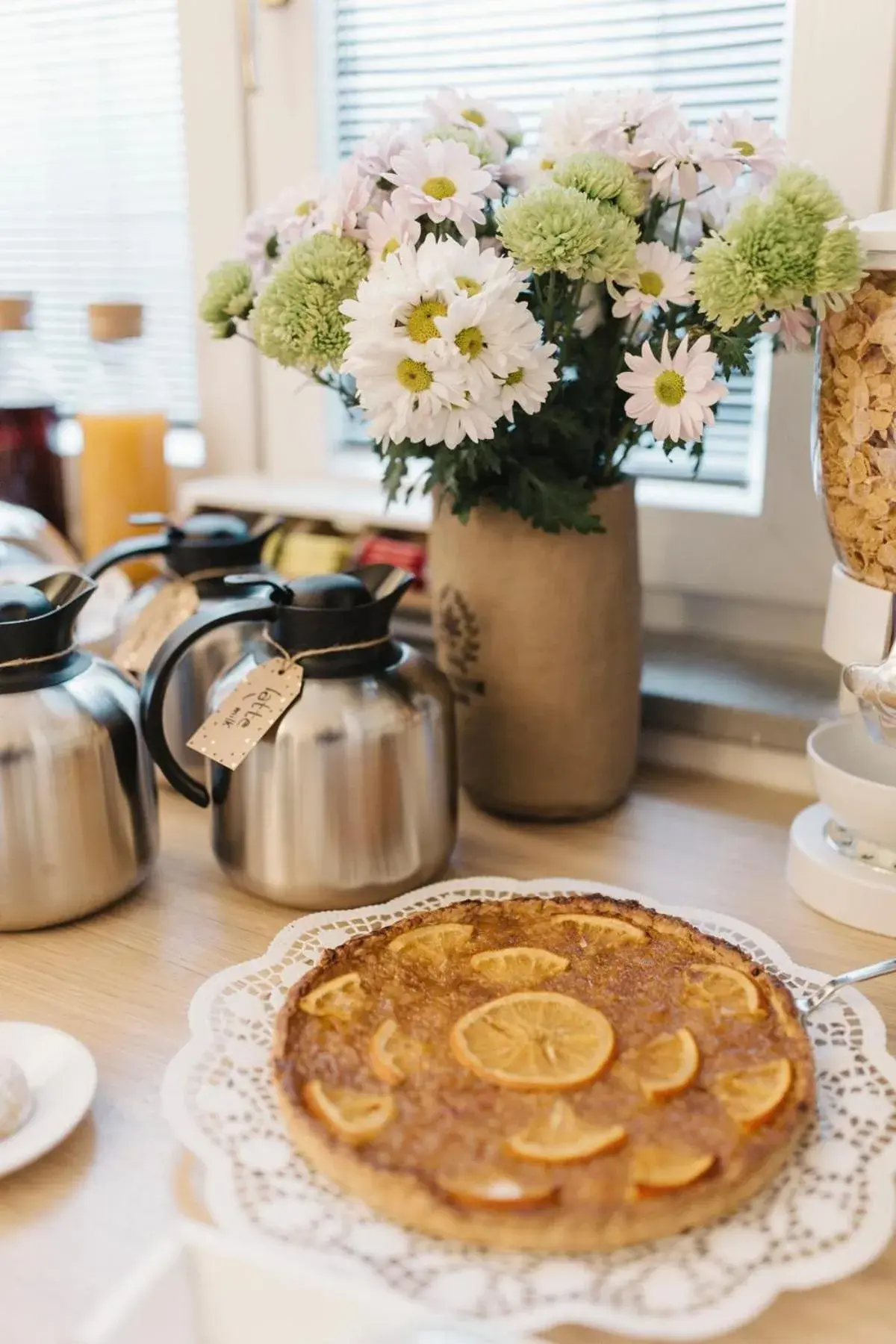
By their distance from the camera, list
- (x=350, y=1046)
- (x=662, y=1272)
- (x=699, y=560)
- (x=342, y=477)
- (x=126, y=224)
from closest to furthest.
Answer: (x=662, y=1272) → (x=350, y=1046) → (x=699, y=560) → (x=342, y=477) → (x=126, y=224)

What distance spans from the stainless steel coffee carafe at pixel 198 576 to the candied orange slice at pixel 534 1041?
48 centimetres

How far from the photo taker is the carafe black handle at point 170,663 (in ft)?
2.91

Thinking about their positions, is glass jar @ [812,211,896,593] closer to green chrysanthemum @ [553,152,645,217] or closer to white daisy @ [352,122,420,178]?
green chrysanthemum @ [553,152,645,217]

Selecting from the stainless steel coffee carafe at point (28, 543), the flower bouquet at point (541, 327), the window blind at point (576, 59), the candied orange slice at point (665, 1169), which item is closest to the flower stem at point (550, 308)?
the flower bouquet at point (541, 327)

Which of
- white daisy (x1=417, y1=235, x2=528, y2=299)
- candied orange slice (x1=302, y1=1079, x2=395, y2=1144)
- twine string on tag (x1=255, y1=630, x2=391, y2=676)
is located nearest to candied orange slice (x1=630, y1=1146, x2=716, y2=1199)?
candied orange slice (x1=302, y1=1079, x2=395, y2=1144)

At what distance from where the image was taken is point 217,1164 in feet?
2.10

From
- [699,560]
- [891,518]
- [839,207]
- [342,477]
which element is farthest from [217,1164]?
[342,477]

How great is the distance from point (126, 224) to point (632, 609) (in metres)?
1.00

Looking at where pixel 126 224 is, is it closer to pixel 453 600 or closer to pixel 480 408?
pixel 453 600

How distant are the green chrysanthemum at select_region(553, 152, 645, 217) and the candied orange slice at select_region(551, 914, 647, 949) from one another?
50 centimetres

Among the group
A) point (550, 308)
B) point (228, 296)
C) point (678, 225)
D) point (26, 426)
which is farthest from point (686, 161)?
point (26, 426)

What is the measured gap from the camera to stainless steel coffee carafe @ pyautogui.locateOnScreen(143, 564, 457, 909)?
2.88 ft

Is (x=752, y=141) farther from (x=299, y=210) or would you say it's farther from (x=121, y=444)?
(x=121, y=444)

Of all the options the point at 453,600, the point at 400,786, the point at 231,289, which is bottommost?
the point at 400,786
